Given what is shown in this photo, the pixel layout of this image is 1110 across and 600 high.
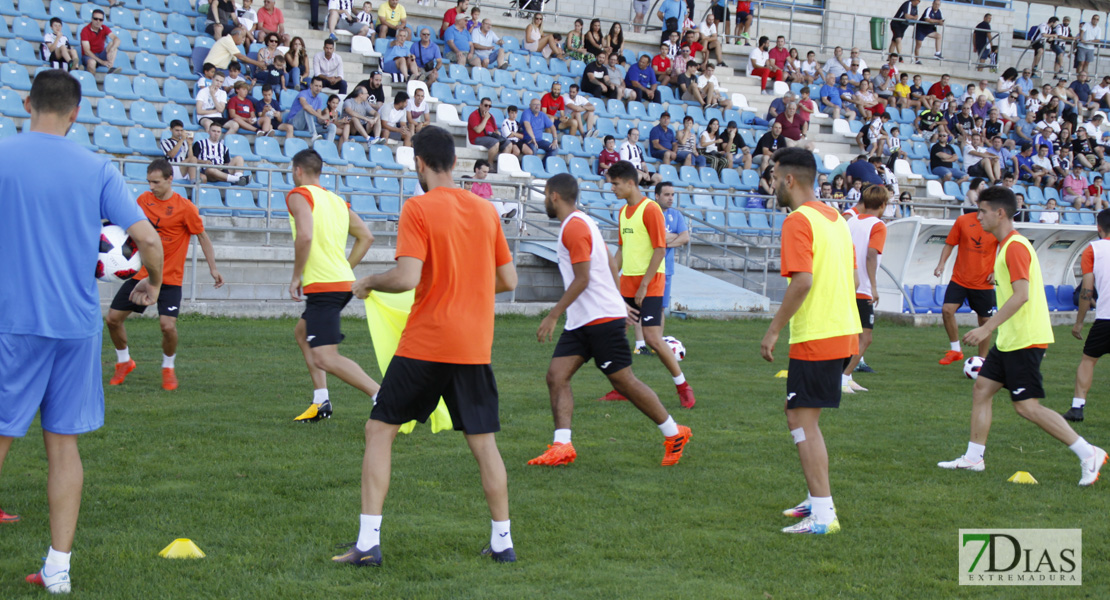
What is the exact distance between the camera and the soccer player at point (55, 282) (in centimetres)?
404

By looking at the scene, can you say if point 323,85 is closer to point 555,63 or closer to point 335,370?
point 555,63

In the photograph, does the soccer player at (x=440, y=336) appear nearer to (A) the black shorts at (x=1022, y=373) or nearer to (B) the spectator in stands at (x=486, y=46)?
(A) the black shorts at (x=1022, y=373)

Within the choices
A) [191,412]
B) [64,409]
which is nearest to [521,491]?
[64,409]

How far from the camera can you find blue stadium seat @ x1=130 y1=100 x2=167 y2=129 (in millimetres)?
17031

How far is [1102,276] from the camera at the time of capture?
8.69m

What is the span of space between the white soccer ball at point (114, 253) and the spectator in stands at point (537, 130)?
51.8 feet

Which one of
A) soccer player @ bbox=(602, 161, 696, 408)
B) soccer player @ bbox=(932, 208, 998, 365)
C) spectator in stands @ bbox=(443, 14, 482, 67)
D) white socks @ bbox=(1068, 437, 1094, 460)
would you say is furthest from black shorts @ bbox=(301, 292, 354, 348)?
spectator in stands @ bbox=(443, 14, 482, 67)

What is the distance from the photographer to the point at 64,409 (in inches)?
162

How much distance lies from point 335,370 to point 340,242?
97 centimetres

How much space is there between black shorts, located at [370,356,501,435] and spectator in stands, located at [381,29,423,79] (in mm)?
17036

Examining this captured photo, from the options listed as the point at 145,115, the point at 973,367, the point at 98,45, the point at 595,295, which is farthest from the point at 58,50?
the point at 973,367

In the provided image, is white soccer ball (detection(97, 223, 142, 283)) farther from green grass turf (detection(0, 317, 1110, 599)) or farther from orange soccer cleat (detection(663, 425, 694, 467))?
orange soccer cleat (detection(663, 425, 694, 467))

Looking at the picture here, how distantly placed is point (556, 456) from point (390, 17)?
17644mm

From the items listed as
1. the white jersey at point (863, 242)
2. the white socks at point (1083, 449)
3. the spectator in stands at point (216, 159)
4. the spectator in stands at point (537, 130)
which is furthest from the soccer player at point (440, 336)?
the spectator in stands at point (537, 130)
